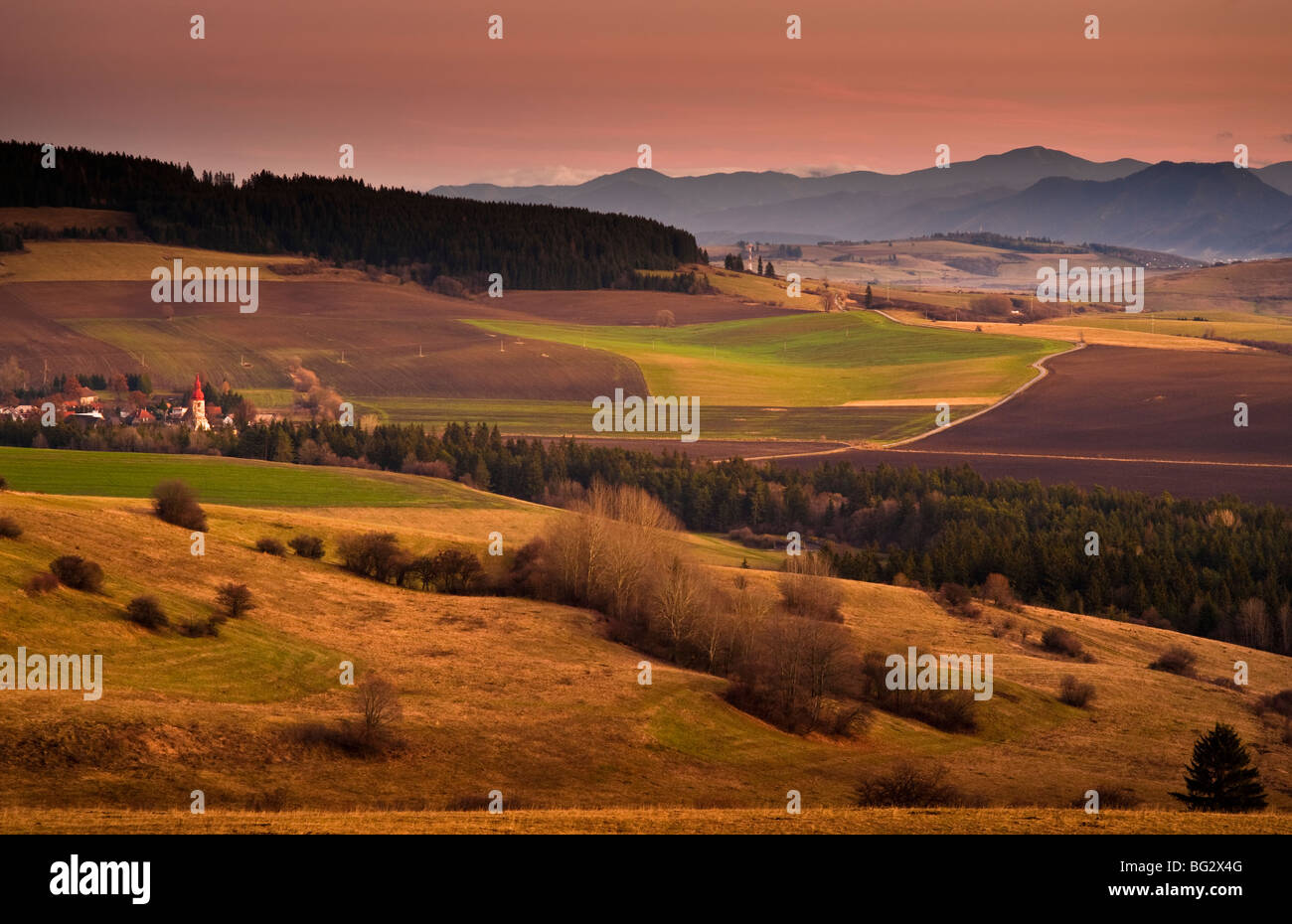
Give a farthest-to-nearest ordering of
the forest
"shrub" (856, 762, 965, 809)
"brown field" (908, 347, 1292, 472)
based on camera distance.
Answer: "brown field" (908, 347, 1292, 472) < the forest < "shrub" (856, 762, 965, 809)

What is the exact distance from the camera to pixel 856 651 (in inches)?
2557

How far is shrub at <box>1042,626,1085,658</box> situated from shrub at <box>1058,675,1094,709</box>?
11.8 meters

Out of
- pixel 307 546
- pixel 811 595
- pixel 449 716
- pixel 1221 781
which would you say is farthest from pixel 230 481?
pixel 1221 781

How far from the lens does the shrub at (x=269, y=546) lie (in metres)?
66.9

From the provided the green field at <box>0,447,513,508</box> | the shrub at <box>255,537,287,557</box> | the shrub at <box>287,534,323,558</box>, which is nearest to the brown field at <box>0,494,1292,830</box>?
the shrub at <box>255,537,287,557</box>

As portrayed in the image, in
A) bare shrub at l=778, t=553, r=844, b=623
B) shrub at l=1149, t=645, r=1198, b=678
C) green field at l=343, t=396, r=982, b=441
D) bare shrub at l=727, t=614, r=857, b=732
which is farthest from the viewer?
green field at l=343, t=396, r=982, b=441

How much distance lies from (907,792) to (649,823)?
51.6 ft

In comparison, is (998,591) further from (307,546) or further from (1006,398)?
(1006,398)

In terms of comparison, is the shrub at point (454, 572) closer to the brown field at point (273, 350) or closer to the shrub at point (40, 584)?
the shrub at point (40, 584)

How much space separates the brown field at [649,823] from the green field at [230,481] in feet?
237

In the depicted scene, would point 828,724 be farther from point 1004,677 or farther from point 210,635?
point 210,635

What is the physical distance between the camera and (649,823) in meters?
27.3

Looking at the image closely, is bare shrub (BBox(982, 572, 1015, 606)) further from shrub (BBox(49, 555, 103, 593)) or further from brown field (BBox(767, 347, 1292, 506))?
shrub (BBox(49, 555, 103, 593))

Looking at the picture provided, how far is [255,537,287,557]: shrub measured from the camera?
220 ft
